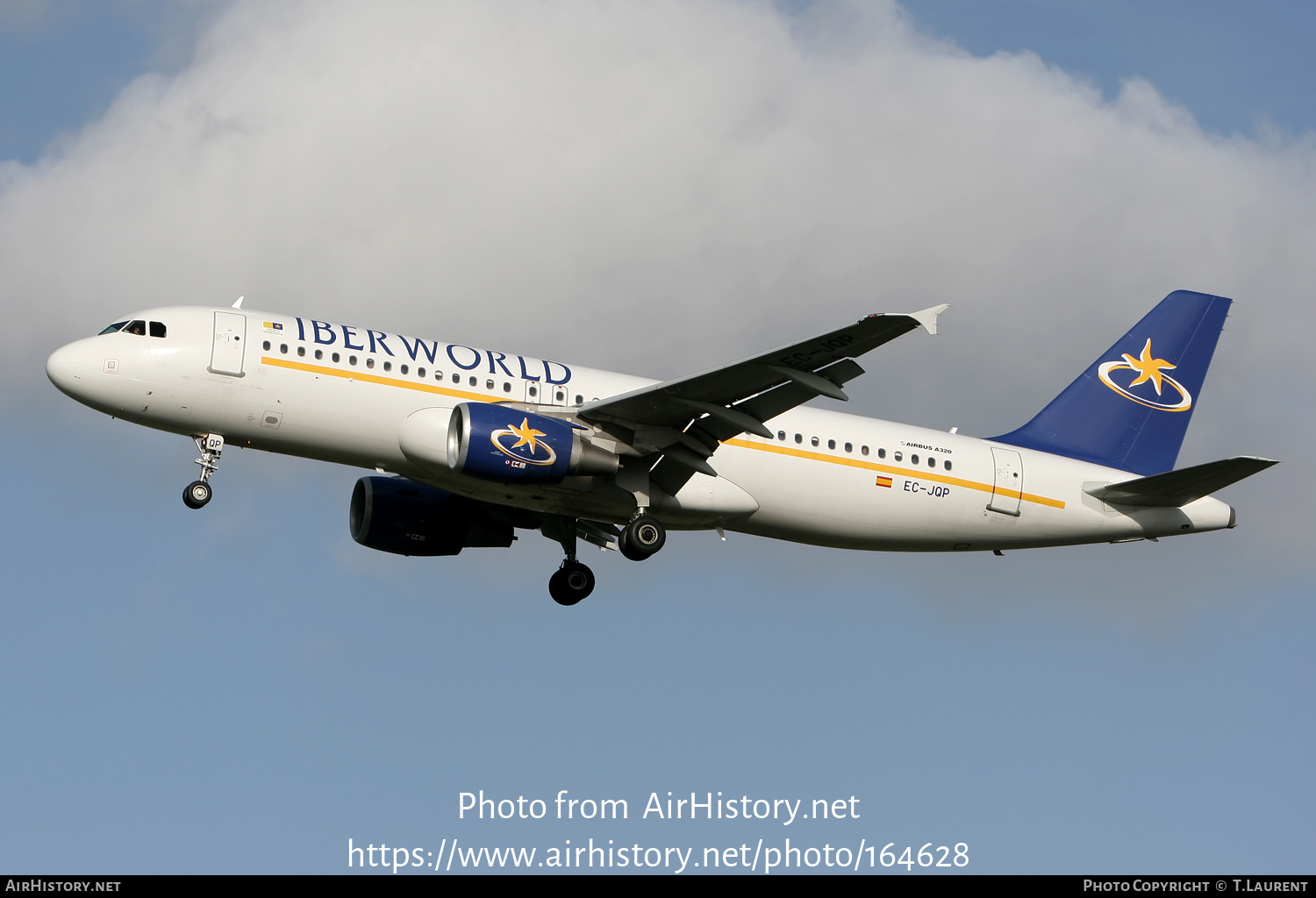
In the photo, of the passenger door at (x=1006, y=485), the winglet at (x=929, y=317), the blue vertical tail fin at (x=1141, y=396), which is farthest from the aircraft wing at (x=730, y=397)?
the blue vertical tail fin at (x=1141, y=396)

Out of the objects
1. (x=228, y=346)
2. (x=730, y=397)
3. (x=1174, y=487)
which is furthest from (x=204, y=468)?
(x=1174, y=487)

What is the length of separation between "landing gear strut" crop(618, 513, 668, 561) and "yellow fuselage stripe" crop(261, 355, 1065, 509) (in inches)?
94.3

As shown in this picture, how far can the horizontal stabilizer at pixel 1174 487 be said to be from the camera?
32906mm

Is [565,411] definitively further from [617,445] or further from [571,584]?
[571,584]

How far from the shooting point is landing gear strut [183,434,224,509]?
30312 millimetres

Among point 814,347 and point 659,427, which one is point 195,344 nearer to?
point 659,427

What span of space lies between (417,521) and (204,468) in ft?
21.4

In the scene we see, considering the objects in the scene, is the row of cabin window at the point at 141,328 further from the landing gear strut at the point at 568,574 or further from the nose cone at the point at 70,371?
the landing gear strut at the point at 568,574

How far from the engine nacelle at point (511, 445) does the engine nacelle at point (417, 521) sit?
20.5 ft

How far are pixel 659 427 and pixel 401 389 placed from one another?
5.28 metres

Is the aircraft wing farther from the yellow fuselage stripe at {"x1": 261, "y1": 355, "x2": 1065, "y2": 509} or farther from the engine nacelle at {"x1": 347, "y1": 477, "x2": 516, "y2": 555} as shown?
the engine nacelle at {"x1": 347, "y1": 477, "x2": 516, "y2": 555}

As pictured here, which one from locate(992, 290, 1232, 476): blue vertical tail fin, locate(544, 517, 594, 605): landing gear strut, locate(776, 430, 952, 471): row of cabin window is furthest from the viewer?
locate(992, 290, 1232, 476): blue vertical tail fin

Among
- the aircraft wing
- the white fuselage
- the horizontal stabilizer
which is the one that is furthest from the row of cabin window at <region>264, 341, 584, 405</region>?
the horizontal stabilizer

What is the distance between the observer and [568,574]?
3562 centimetres
